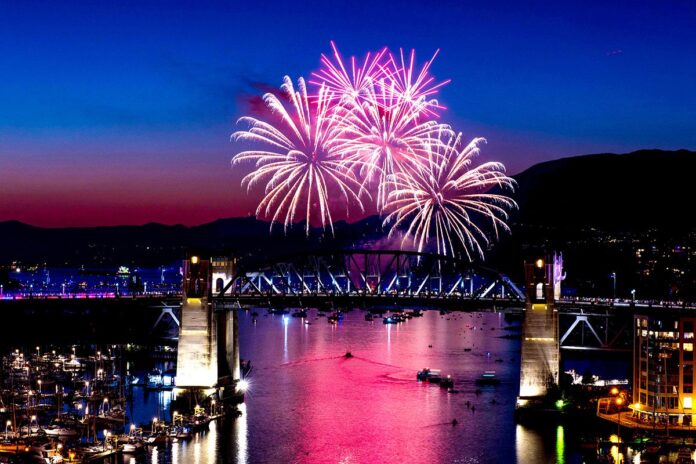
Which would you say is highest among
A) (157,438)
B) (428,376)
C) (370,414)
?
(428,376)

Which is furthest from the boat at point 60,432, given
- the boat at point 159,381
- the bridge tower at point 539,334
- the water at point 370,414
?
the bridge tower at point 539,334

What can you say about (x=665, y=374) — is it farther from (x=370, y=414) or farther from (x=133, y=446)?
(x=133, y=446)

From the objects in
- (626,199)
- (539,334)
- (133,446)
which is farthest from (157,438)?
(626,199)

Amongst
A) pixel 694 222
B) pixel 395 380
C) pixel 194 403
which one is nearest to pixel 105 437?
pixel 194 403

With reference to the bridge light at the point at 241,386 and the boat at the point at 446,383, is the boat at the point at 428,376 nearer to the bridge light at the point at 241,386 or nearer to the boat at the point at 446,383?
the boat at the point at 446,383

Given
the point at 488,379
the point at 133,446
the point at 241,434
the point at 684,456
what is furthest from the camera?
the point at 488,379
